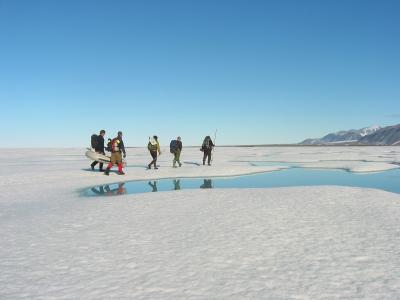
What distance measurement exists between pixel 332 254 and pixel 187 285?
2.52m

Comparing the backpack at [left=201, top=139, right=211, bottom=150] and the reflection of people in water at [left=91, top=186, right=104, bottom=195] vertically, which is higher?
the backpack at [left=201, top=139, right=211, bottom=150]

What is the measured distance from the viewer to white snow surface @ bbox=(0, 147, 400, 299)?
461 cm

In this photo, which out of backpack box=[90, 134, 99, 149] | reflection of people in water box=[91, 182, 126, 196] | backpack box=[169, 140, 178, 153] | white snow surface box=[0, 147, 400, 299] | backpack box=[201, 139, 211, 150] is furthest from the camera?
backpack box=[201, 139, 211, 150]

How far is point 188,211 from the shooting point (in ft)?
31.9

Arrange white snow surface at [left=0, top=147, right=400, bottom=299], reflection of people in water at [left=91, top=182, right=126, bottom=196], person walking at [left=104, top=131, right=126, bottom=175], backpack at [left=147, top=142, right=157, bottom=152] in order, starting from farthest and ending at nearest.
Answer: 1. backpack at [left=147, top=142, right=157, bottom=152]
2. person walking at [left=104, top=131, right=126, bottom=175]
3. reflection of people in water at [left=91, top=182, right=126, bottom=196]
4. white snow surface at [left=0, top=147, right=400, bottom=299]

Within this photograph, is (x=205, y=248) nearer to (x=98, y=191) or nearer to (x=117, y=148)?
(x=98, y=191)

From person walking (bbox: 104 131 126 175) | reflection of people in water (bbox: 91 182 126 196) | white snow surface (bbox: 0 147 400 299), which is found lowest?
reflection of people in water (bbox: 91 182 126 196)

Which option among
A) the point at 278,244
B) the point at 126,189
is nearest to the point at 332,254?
the point at 278,244

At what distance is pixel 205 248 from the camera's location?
6.29m

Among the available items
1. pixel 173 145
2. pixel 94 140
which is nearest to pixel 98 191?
pixel 94 140

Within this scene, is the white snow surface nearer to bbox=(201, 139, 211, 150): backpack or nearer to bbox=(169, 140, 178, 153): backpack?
bbox=(169, 140, 178, 153): backpack

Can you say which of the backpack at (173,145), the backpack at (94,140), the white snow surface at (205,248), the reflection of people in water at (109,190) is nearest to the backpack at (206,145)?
the backpack at (173,145)

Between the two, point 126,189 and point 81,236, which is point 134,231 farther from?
point 126,189

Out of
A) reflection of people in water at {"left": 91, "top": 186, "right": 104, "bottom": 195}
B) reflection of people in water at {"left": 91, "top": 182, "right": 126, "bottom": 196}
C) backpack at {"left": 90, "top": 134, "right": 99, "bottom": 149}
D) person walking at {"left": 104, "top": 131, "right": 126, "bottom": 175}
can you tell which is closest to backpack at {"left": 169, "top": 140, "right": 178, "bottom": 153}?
person walking at {"left": 104, "top": 131, "right": 126, "bottom": 175}
